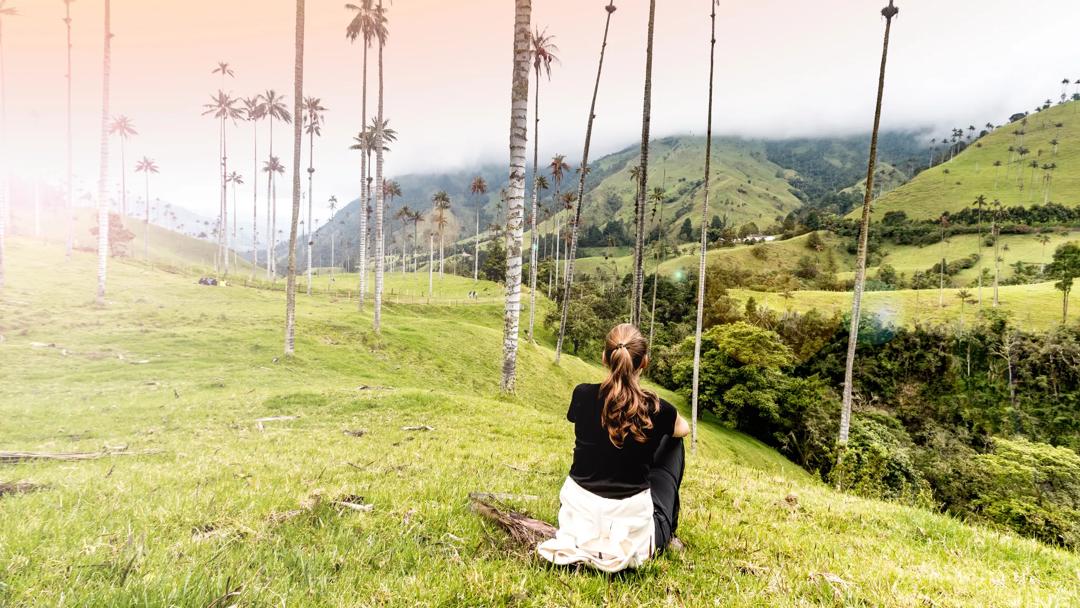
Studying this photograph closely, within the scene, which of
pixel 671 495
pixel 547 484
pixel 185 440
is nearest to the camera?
pixel 671 495

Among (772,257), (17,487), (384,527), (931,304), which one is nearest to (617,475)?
(384,527)

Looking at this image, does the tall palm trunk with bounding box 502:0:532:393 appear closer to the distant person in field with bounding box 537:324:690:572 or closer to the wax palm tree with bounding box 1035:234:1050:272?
the distant person in field with bounding box 537:324:690:572

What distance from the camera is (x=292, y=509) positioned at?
18.6ft

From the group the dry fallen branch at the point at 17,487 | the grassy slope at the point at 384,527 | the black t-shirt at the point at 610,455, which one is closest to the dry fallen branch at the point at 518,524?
the grassy slope at the point at 384,527

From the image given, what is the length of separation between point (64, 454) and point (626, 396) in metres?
13.9

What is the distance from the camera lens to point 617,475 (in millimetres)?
4672

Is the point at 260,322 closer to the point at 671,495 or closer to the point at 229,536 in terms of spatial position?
the point at 229,536

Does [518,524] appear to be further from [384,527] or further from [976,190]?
[976,190]

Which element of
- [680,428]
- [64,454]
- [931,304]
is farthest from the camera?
[931,304]

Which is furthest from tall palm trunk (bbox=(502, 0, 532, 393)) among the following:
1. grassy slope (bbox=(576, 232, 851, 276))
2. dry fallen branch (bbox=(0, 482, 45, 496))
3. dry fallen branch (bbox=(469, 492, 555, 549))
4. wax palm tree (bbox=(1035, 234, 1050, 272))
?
wax palm tree (bbox=(1035, 234, 1050, 272))

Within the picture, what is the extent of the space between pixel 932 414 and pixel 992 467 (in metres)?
44.8

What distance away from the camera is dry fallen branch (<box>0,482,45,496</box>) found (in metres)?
6.59

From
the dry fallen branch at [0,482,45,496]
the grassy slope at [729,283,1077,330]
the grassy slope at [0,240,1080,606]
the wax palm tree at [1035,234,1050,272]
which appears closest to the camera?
the grassy slope at [0,240,1080,606]

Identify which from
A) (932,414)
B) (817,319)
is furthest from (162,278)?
(932,414)
